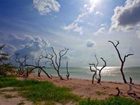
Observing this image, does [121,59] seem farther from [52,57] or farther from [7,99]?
[7,99]

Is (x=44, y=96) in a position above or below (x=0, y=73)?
below

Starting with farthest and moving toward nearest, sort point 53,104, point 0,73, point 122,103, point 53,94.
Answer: point 0,73
point 53,94
point 53,104
point 122,103

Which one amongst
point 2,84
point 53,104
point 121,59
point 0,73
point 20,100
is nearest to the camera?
point 53,104

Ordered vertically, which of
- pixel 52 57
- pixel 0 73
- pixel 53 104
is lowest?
pixel 53 104

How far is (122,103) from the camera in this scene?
1638 centimetres

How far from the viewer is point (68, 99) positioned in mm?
20109

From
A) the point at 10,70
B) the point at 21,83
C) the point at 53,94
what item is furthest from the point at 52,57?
the point at 53,94

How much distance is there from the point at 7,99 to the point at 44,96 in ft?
8.77

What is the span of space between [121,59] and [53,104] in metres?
25.0

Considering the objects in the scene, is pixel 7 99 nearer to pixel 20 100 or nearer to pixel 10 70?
pixel 20 100

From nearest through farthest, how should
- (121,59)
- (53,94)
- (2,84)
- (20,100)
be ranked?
(20,100), (53,94), (2,84), (121,59)

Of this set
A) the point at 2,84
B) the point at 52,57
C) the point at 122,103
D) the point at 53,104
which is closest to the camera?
the point at 122,103

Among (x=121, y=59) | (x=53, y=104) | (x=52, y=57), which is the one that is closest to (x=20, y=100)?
(x=53, y=104)

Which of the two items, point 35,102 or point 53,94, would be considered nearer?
point 35,102
